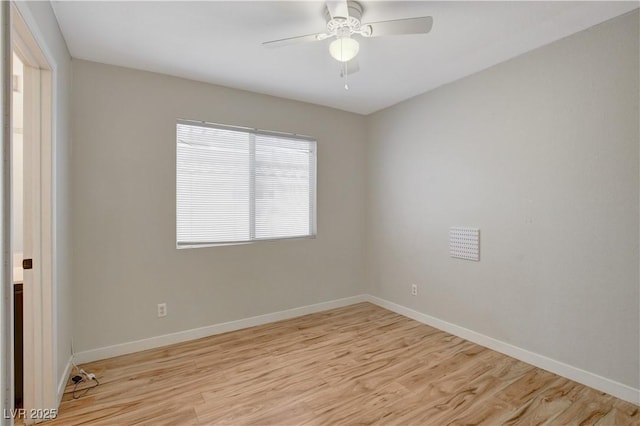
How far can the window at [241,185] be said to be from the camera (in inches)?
119

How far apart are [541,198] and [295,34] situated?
2268mm

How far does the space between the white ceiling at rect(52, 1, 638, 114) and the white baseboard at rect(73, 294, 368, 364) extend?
2.43 meters

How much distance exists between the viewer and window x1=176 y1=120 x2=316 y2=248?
3016mm

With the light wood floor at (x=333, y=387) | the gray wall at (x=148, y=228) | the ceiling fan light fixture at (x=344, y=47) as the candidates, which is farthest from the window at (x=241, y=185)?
the ceiling fan light fixture at (x=344, y=47)

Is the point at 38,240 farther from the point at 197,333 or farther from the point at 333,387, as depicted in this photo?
the point at 333,387

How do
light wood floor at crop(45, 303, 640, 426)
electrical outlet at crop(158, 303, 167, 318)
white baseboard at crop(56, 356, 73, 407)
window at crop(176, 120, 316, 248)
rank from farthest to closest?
window at crop(176, 120, 316, 248) → electrical outlet at crop(158, 303, 167, 318) → white baseboard at crop(56, 356, 73, 407) → light wood floor at crop(45, 303, 640, 426)

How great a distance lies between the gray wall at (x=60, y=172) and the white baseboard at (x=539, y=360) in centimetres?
316

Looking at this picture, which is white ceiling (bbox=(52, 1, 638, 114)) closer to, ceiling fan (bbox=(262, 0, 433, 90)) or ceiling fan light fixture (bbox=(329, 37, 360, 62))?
ceiling fan (bbox=(262, 0, 433, 90))

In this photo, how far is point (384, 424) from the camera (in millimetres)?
1845

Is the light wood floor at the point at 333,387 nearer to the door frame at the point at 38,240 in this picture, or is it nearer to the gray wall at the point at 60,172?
the door frame at the point at 38,240

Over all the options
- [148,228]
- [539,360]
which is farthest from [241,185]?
[539,360]

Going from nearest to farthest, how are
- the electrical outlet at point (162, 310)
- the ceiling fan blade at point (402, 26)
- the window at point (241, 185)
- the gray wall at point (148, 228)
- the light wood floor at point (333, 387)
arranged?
the ceiling fan blade at point (402, 26)
the light wood floor at point (333, 387)
the gray wall at point (148, 228)
the electrical outlet at point (162, 310)
the window at point (241, 185)

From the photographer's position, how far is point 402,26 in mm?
1819

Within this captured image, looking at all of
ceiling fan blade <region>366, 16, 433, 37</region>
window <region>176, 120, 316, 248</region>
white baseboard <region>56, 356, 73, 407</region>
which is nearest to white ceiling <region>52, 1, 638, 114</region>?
ceiling fan blade <region>366, 16, 433, 37</region>
